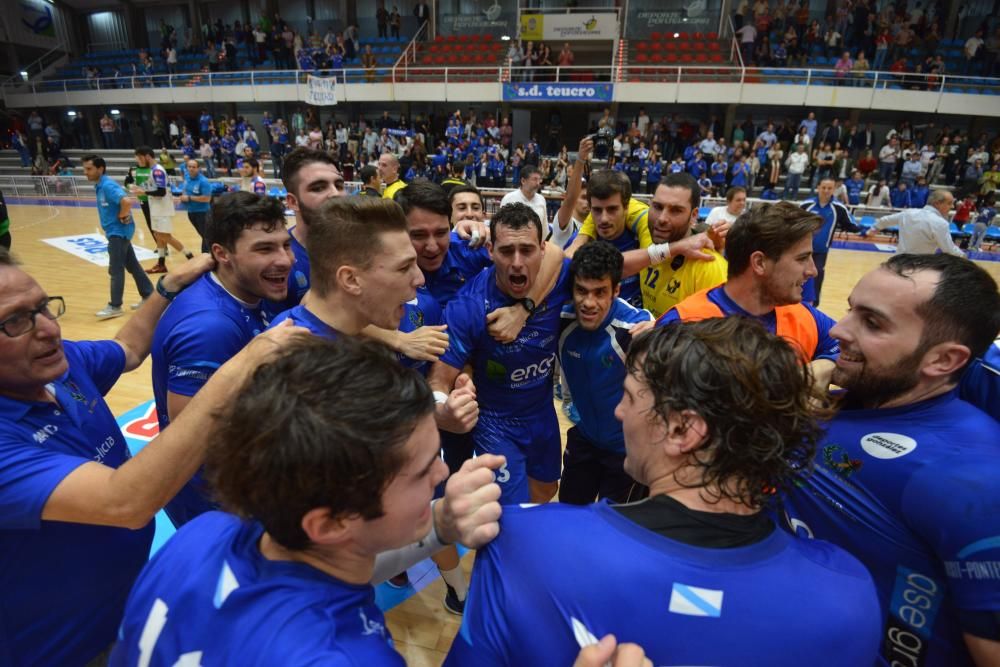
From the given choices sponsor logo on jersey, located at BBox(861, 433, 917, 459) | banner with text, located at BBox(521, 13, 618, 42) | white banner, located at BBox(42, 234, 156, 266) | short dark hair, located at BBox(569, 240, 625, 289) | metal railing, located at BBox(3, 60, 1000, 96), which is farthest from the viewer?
banner with text, located at BBox(521, 13, 618, 42)

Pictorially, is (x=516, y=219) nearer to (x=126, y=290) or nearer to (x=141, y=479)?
(x=141, y=479)

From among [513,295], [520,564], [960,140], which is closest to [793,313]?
[513,295]

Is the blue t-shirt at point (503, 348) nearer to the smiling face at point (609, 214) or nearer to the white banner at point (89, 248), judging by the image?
the smiling face at point (609, 214)

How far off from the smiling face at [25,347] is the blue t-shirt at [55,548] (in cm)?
6

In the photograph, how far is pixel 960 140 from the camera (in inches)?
675

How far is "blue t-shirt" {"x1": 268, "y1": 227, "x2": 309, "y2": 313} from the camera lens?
298 cm

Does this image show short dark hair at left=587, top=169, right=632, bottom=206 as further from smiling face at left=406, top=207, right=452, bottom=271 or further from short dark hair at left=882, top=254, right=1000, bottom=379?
short dark hair at left=882, top=254, right=1000, bottom=379

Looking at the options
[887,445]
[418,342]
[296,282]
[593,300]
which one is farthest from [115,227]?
[887,445]

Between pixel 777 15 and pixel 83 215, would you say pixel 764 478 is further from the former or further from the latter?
pixel 777 15

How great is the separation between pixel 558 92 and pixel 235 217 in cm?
1898

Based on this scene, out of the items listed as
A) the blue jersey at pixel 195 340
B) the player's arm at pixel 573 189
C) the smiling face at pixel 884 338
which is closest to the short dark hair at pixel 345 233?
the blue jersey at pixel 195 340

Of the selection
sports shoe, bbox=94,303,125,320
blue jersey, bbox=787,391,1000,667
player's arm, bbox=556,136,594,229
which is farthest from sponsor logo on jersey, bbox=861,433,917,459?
sports shoe, bbox=94,303,125,320

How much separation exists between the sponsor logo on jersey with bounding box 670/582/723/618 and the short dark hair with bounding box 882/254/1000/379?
1.16 meters

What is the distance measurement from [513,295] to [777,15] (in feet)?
80.0
